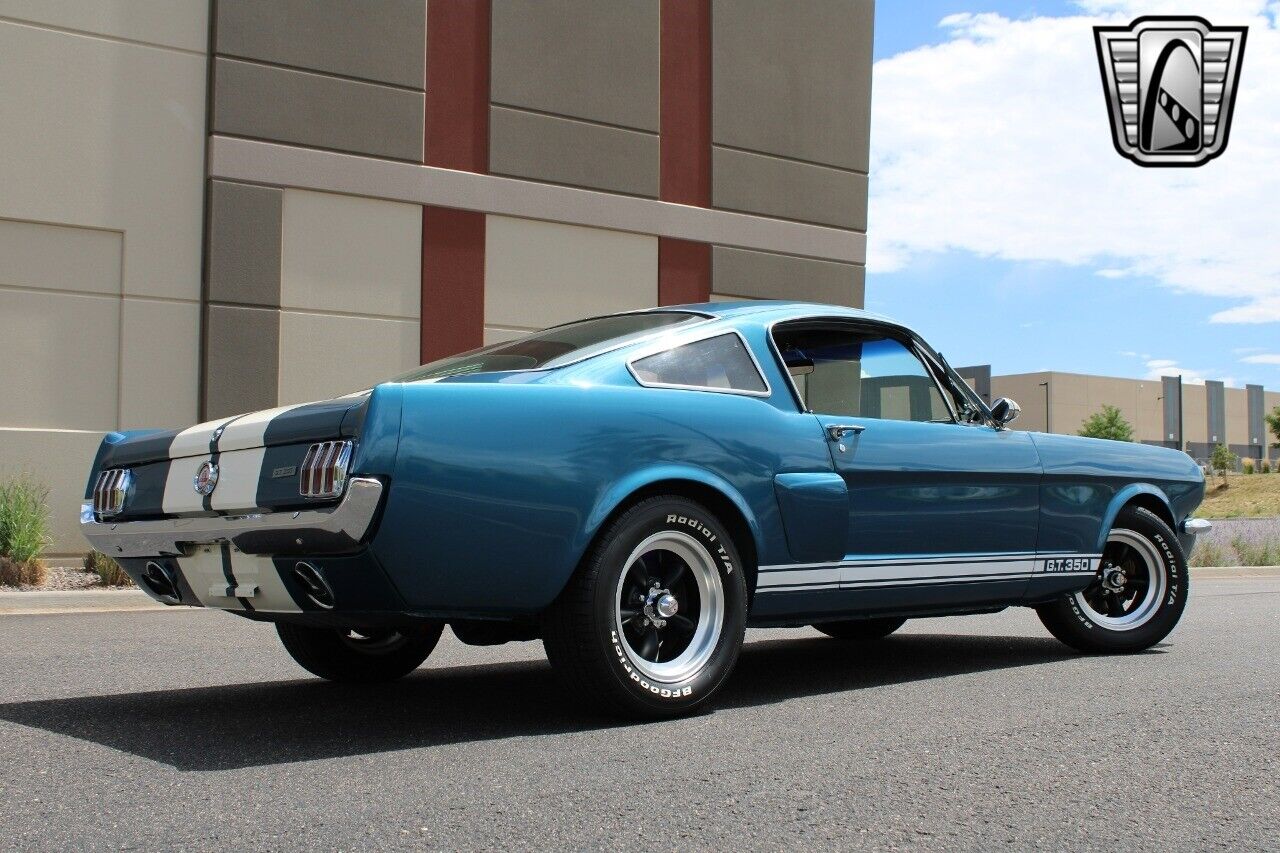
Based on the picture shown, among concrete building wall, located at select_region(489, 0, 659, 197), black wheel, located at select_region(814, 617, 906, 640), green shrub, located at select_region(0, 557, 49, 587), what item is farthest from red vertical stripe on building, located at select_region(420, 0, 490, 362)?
black wheel, located at select_region(814, 617, 906, 640)

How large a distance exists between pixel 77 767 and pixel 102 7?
39.6ft

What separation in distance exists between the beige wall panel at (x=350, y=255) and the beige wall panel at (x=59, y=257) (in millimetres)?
1789

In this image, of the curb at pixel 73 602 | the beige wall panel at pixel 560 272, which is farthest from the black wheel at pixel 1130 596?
the beige wall panel at pixel 560 272

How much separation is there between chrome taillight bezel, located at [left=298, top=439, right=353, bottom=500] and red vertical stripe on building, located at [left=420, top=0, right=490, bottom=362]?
11655mm

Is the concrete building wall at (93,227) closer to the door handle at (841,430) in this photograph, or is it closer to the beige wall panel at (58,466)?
the beige wall panel at (58,466)

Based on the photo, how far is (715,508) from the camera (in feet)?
16.1

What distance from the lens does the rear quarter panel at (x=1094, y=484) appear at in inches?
A: 246

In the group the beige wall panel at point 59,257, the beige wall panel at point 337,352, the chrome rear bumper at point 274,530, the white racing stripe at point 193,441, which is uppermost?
the beige wall panel at point 59,257

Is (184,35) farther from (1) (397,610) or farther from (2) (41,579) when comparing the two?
(1) (397,610)

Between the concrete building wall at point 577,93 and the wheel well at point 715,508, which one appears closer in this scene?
the wheel well at point 715,508

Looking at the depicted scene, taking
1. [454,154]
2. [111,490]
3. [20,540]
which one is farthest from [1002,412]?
[454,154]

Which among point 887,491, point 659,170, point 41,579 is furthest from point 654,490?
point 659,170

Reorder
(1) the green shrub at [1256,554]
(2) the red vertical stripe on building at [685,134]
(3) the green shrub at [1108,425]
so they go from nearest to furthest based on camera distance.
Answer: (2) the red vertical stripe on building at [685,134]
(1) the green shrub at [1256,554]
(3) the green shrub at [1108,425]

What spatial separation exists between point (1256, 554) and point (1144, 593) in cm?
1285
